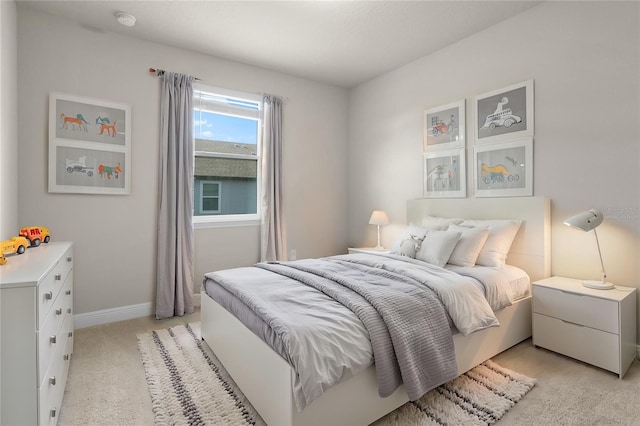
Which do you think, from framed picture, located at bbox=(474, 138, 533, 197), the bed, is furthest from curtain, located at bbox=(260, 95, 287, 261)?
framed picture, located at bbox=(474, 138, 533, 197)

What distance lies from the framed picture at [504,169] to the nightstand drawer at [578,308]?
0.92 m

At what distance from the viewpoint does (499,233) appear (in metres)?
2.86

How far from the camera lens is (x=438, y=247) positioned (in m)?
2.78

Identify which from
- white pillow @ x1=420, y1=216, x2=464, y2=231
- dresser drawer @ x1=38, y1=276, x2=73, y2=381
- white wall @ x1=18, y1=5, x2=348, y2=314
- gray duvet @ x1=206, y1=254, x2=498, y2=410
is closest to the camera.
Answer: dresser drawer @ x1=38, y1=276, x2=73, y2=381

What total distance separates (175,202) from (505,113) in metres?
3.34

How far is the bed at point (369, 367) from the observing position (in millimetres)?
1526

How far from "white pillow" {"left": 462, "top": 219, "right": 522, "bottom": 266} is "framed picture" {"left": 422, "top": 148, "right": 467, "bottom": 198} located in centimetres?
61

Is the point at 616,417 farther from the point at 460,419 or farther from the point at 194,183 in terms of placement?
the point at 194,183

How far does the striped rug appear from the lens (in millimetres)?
1743

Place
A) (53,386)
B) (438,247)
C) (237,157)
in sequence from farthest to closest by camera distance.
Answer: (237,157)
(438,247)
(53,386)

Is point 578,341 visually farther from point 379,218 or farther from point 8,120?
point 8,120

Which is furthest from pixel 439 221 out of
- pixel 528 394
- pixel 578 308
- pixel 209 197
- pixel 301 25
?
pixel 209 197

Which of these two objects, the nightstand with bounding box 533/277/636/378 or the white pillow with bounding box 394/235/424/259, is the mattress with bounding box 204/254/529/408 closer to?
the nightstand with bounding box 533/277/636/378

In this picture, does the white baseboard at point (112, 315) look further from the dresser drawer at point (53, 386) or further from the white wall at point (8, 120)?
the dresser drawer at point (53, 386)
